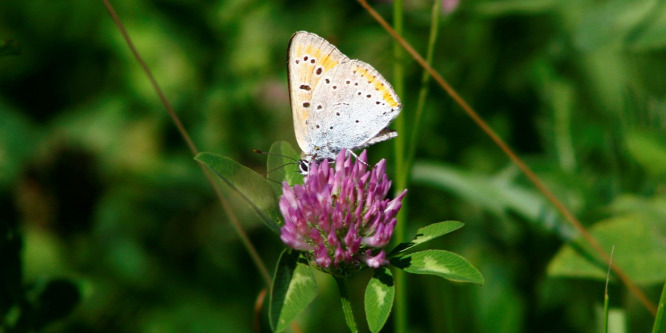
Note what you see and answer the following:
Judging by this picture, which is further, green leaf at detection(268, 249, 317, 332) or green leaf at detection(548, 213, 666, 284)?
green leaf at detection(548, 213, 666, 284)

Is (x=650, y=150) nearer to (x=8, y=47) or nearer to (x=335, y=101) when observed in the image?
(x=335, y=101)

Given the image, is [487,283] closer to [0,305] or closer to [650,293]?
[650,293]

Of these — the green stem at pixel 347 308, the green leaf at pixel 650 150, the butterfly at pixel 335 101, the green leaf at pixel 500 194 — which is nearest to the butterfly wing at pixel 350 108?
the butterfly at pixel 335 101

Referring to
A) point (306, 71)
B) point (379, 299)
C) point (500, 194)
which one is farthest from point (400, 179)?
point (379, 299)

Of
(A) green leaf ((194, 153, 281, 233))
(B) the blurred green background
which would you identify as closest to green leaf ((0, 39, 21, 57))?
(A) green leaf ((194, 153, 281, 233))

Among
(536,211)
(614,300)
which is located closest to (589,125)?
(536,211)

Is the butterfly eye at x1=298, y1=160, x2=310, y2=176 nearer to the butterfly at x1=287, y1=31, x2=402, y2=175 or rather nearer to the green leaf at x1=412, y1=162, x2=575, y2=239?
the butterfly at x1=287, y1=31, x2=402, y2=175
